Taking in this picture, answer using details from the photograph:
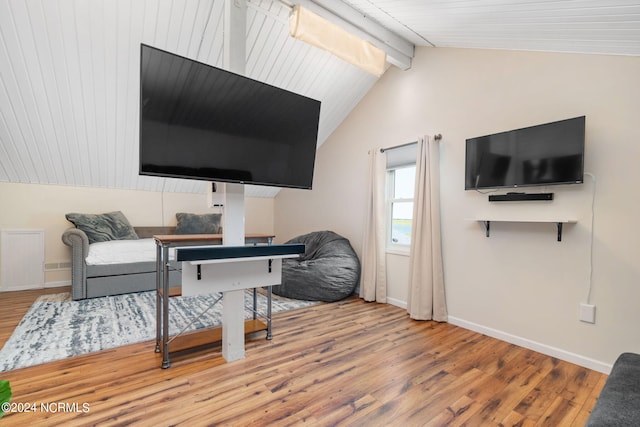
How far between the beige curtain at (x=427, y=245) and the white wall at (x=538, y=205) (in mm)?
98

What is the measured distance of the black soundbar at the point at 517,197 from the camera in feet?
8.03

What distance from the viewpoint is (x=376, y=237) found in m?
3.81

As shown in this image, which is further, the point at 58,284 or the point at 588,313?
the point at 58,284

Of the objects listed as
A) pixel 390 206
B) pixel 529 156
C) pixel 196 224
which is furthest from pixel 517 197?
pixel 196 224

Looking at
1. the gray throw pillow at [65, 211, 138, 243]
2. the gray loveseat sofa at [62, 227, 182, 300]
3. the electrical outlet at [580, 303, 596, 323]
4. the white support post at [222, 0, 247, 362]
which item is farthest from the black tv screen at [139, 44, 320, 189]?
the gray throw pillow at [65, 211, 138, 243]

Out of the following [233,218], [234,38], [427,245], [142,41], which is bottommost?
[427,245]

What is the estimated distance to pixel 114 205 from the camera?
15.3 ft

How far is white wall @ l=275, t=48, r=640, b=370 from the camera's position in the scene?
84.4 inches

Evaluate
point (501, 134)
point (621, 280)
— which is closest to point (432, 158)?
point (501, 134)

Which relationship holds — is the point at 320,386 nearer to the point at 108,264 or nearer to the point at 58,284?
the point at 108,264

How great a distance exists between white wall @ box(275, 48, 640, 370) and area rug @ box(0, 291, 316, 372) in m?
1.91

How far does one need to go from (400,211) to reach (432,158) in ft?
2.93

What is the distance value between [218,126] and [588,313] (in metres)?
2.94

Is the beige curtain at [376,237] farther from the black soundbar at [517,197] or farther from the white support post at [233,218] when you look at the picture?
the white support post at [233,218]
